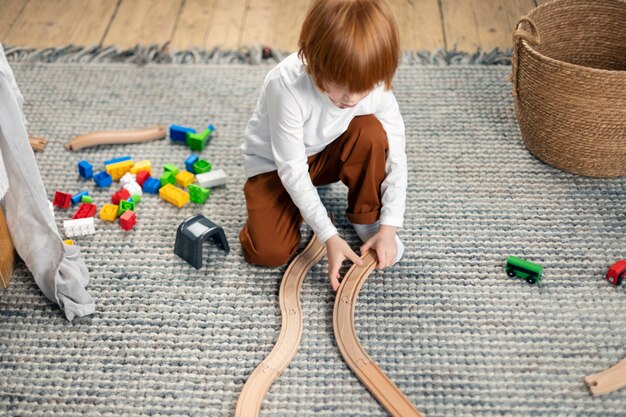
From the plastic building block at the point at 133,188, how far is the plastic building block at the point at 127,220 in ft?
0.23

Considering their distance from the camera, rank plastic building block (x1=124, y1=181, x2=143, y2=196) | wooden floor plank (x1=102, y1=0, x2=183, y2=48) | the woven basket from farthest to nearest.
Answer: wooden floor plank (x1=102, y1=0, x2=183, y2=48) → plastic building block (x1=124, y1=181, x2=143, y2=196) → the woven basket

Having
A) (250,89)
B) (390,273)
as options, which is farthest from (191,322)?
(250,89)

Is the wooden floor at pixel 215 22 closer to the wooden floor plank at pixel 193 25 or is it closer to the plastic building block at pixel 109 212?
the wooden floor plank at pixel 193 25

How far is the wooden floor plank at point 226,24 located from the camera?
190 centimetres

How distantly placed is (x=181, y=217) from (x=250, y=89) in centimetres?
46

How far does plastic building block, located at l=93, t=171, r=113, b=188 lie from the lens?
1.46 metres

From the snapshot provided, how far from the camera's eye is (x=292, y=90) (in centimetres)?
112

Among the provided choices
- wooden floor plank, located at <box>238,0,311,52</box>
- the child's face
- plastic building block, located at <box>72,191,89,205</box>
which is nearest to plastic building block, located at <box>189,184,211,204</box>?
plastic building block, located at <box>72,191,89,205</box>

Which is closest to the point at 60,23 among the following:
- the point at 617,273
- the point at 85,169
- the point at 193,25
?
the point at 193,25

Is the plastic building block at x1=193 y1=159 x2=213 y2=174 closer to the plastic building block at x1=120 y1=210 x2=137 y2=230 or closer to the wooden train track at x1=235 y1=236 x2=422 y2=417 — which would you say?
the plastic building block at x1=120 y1=210 x2=137 y2=230

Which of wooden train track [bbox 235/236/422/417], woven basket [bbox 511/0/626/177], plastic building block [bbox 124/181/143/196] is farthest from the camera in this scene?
plastic building block [bbox 124/181/143/196]

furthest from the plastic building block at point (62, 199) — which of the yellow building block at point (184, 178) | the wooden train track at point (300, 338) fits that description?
the wooden train track at point (300, 338)

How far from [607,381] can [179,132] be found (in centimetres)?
98

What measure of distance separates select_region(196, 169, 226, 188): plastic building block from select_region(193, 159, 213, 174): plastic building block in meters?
0.02
